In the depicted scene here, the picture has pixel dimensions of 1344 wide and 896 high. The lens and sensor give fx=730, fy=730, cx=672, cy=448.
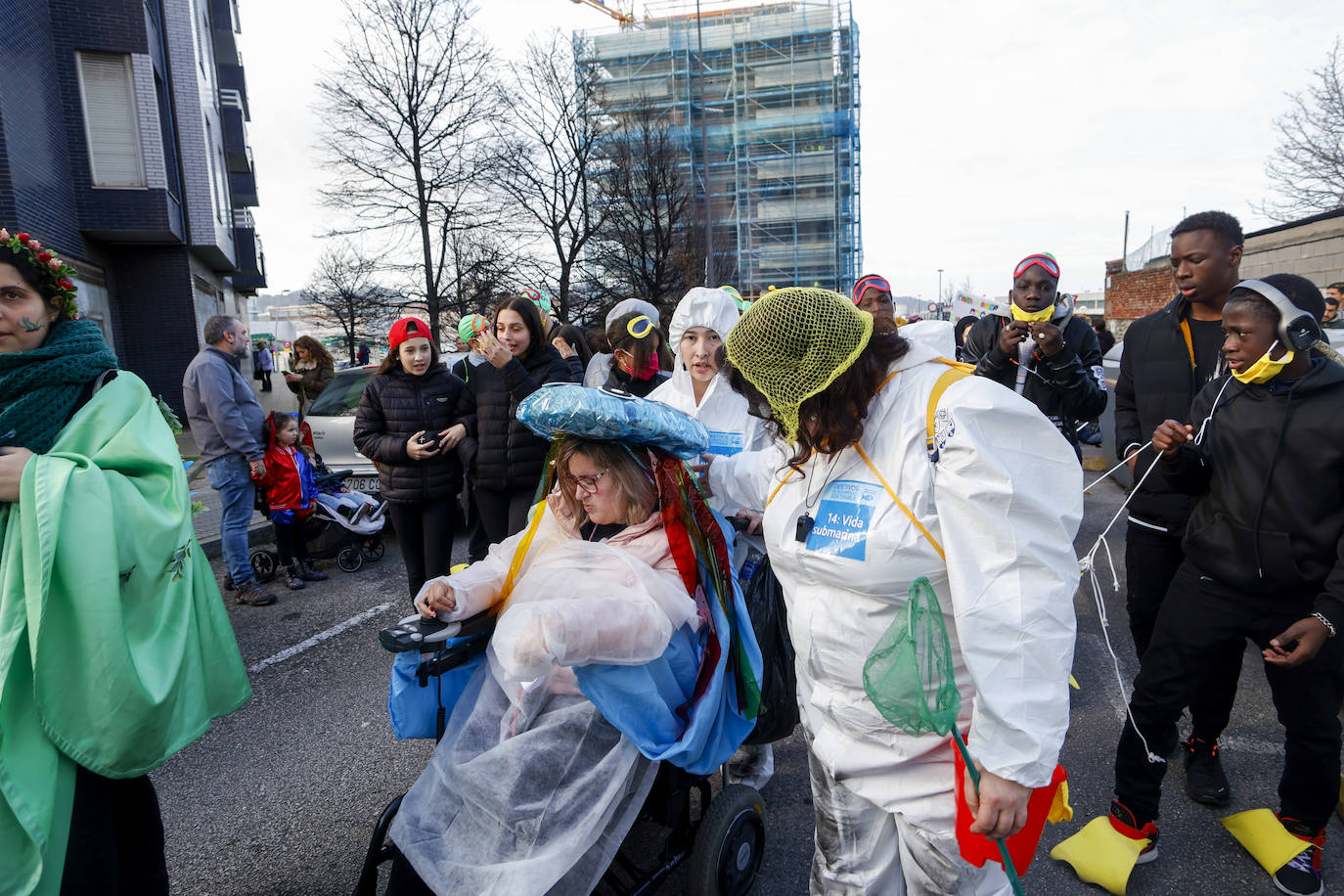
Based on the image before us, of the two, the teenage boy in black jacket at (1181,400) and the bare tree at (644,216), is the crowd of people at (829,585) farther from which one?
the bare tree at (644,216)

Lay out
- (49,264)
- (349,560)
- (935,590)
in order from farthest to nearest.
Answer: (349,560) < (49,264) < (935,590)

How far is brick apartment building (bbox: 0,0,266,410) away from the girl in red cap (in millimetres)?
10314

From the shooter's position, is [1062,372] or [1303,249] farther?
[1303,249]

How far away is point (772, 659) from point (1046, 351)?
2.45 m

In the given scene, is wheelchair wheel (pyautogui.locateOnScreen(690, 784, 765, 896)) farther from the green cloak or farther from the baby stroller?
the baby stroller

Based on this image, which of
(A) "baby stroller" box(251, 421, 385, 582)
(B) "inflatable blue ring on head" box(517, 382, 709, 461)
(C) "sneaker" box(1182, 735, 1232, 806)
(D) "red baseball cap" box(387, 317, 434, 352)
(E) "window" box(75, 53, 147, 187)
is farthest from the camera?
(E) "window" box(75, 53, 147, 187)

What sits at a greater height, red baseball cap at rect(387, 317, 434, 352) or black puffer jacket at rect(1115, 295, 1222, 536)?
red baseball cap at rect(387, 317, 434, 352)

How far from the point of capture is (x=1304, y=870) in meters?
2.38

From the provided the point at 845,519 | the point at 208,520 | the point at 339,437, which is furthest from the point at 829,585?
the point at 208,520

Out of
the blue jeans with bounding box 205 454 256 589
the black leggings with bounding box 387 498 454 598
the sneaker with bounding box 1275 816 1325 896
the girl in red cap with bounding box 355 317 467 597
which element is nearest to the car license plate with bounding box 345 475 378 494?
the blue jeans with bounding box 205 454 256 589

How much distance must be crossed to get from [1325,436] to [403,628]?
2783mm

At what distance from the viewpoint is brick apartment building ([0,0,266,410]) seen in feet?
38.5

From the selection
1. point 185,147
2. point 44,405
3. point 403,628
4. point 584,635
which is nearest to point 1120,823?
point 584,635

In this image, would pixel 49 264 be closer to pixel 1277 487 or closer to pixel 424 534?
pixel 424 534
